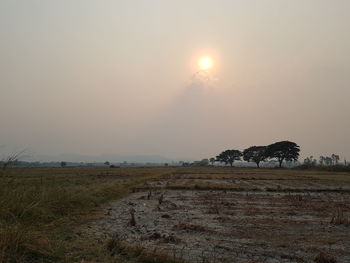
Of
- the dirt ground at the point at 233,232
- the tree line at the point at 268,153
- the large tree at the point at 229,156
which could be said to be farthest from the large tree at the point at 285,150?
the dirt ground at the point at 233,232

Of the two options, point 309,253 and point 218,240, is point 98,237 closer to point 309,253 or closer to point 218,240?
point 218,240

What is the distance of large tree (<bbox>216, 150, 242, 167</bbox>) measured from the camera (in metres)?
177

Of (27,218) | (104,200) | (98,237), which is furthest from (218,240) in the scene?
(104,200)

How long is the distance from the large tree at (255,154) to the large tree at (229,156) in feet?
35.2

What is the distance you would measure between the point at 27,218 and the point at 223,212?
831 centimetres

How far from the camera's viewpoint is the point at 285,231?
1164cm

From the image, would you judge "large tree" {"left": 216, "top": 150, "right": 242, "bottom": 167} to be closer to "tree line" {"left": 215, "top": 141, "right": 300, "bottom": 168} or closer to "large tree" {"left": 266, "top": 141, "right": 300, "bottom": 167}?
"tree line" {"left": 215, "top": 141, "right": 300, "bottom": 168}

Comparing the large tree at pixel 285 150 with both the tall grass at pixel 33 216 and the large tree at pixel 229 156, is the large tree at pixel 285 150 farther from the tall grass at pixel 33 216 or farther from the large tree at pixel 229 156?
the tall grass at pixel 33 216

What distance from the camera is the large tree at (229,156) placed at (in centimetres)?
17725

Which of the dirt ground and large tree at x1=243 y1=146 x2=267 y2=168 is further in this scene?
large tree at x1=243 y1=146 x2=267 y2=168

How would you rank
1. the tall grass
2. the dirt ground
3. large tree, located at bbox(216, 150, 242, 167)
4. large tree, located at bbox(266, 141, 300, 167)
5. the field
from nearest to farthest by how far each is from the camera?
the tall grass
the field
the dirt ground
large tree, located at bbox(266, 141, 300, 167)
large tree, located at bbox(216, 150, 242, 167)

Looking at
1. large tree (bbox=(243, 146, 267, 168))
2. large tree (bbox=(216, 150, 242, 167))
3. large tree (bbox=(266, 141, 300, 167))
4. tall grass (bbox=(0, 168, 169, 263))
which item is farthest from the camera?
large tree (bbox=(216, 150, 242, 167))

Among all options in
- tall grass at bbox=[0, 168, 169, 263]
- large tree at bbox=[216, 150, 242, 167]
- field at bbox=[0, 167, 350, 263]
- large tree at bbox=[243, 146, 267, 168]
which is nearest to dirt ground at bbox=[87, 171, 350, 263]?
field at bbox=[0, 167, 350, 263]

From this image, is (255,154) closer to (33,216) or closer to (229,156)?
(229,156)
